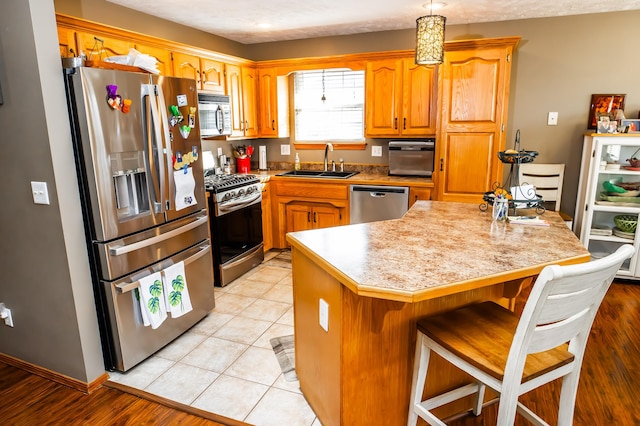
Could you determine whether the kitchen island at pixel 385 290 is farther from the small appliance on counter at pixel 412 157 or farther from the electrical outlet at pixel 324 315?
the small appliance on counter at pixel 412 157

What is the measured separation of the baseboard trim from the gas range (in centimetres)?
155

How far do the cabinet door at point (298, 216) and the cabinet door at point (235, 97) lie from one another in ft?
3.23

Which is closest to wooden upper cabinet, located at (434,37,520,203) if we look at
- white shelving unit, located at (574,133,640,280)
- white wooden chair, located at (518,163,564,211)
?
white wooden chair, located at (518,163,564,211)

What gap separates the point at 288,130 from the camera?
191 inches

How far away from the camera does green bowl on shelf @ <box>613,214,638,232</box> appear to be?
3.57 m

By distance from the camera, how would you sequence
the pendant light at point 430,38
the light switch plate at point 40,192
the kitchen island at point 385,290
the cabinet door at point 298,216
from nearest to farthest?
the kitchen island at point 385,290 < the light switch plate at point 40,192 < the pendant light at point 430,38 < the cabinet door at point 298,216

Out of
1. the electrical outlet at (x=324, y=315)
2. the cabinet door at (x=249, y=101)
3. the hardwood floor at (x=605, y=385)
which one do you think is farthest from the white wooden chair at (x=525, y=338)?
the cabinet door at (x=249, y=101)

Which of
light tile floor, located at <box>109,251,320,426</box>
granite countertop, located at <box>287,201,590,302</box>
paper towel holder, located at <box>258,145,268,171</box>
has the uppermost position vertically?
paper towel holder, located at <box>258,145,268,171</box>

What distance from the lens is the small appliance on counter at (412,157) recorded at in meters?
4.05

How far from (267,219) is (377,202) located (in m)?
1.26

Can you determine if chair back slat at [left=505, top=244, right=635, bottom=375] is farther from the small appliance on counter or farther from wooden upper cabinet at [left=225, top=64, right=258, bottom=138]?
wooden upper cabinet at [left=225, top=64, right=258, bottom=138]

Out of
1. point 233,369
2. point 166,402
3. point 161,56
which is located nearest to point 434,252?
point 233,369

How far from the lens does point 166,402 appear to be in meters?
2.11

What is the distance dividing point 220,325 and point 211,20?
280 cm
